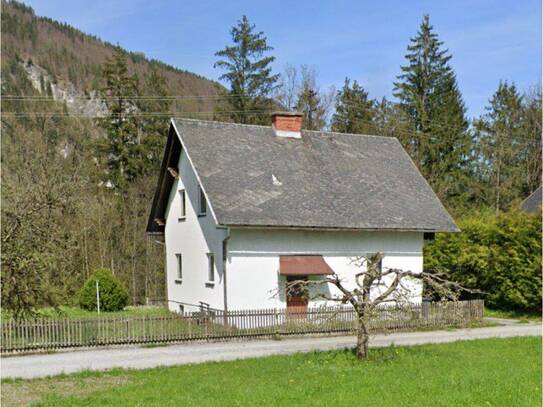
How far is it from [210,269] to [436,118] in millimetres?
29657

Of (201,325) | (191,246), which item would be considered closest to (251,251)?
(201,325)

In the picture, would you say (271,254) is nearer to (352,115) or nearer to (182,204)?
(182,204)

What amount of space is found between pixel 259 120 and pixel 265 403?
33937 millimetres

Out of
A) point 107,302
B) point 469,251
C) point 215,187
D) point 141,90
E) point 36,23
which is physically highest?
point 36,23

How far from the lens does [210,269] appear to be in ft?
73.8

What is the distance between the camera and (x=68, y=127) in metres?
42.2

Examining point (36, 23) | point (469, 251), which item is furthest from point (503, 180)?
point (36, 23)

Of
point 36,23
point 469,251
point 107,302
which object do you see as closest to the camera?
point 469,251

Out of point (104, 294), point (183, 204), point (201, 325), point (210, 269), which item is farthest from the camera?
point (104, 294)

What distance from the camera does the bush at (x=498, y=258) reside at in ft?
74.1

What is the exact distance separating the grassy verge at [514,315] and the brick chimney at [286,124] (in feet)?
37.6

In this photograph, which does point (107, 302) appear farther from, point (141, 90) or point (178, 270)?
point (141, 90)

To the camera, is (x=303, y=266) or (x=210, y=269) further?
(x=210, y=269)

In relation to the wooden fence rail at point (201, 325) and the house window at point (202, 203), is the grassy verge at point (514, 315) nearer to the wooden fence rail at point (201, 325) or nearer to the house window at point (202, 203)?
the wooden fence rail at point (201, 325)
